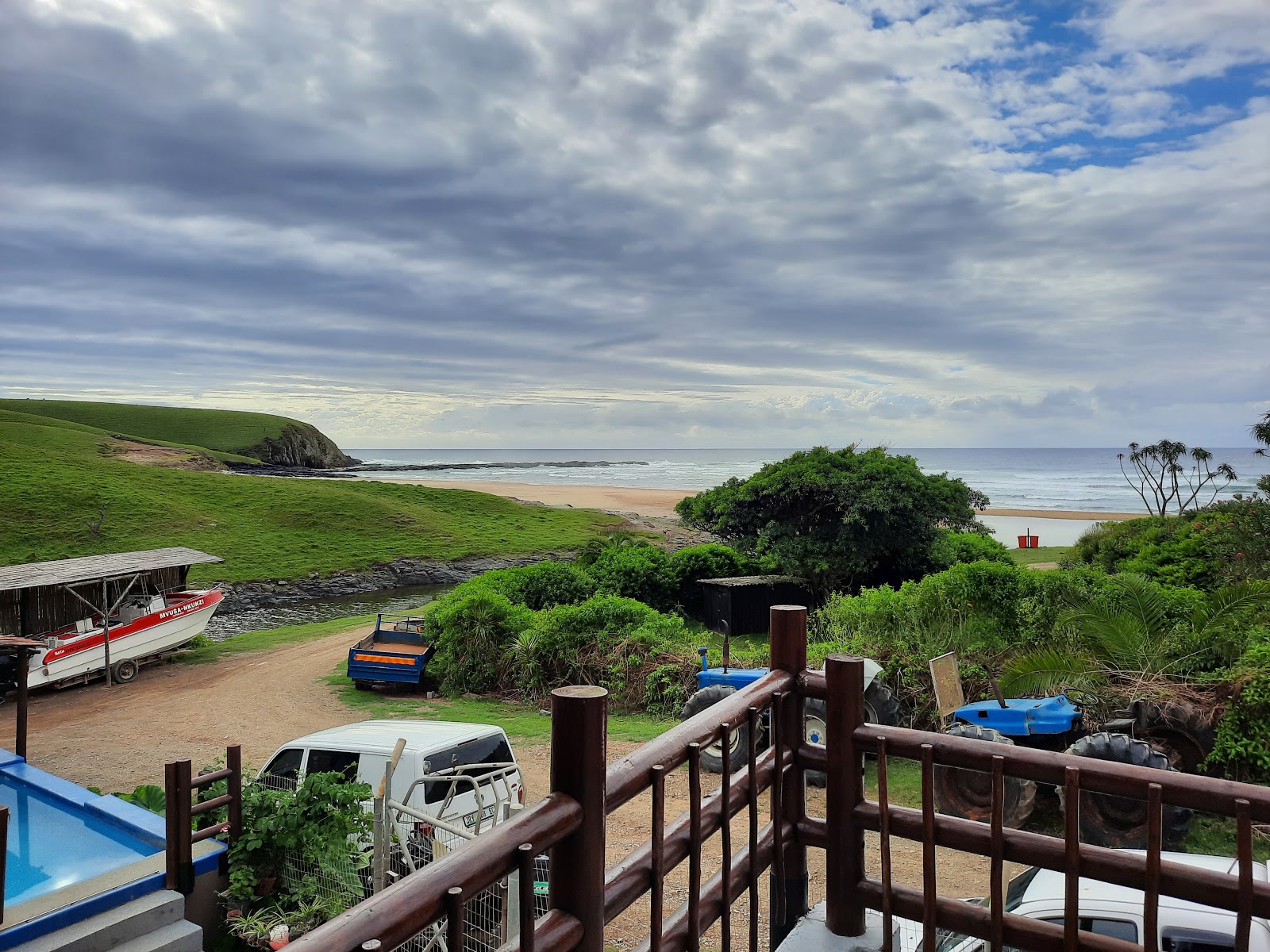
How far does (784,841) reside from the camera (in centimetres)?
356

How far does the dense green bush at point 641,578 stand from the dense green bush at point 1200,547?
10.2m

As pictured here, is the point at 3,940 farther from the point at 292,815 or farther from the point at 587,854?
the point at 587,854

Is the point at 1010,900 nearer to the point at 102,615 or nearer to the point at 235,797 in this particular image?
the point at 235,797

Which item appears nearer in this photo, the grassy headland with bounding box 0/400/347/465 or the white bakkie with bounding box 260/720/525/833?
the white bakkie with bounding box 260/720/525/833

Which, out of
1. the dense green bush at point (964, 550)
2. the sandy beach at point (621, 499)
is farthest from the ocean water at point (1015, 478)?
the dense green bush at point (964, 550)

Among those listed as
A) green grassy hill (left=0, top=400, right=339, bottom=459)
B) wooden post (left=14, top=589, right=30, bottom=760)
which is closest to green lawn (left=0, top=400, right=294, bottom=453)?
green grassy hill (left=0, top=400, right=339, bottom=459)

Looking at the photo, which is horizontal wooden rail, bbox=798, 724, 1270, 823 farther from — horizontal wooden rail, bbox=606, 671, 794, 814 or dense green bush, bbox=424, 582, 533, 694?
dense green bush, bbox=424, 582, 533, 694

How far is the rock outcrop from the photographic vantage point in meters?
120

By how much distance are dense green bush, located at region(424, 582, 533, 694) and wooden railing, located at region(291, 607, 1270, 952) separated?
14.3m

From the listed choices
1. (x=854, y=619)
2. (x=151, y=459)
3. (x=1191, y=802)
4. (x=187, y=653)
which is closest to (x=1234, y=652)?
(x=854, y=619)

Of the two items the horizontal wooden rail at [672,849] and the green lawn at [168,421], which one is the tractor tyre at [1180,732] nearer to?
the horizontal wooden rail at [672,849]

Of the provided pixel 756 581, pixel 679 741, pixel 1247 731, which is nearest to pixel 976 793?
pixel 1247 731

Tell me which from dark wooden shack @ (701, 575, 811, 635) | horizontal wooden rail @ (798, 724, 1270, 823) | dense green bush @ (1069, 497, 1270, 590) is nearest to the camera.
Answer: horizontal wooden rail @ (798, 724, 1270, 823)

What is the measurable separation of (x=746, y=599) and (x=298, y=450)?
119 metres
